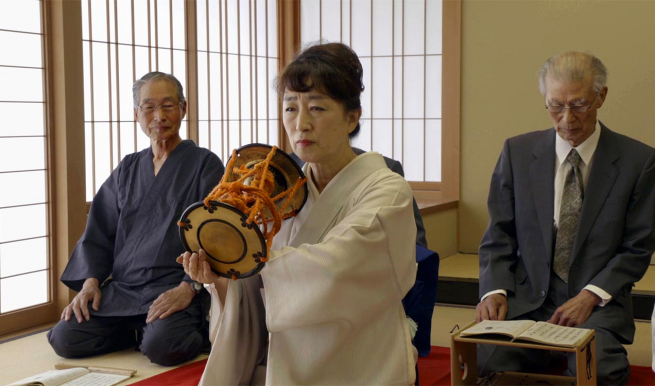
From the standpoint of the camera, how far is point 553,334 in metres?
2.66

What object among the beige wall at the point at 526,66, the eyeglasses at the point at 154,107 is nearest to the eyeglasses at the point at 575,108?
the eyeglasses at the point at 154,107

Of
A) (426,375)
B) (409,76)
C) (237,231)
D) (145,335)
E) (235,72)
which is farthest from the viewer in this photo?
(409,76)

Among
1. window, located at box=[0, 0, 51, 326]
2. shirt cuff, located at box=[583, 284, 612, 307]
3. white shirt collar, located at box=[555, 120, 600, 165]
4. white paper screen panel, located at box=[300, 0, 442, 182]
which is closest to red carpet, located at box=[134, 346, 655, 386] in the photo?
shirt cuff, located at box=[583, 284, 612, 307]

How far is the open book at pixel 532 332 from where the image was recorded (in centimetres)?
257

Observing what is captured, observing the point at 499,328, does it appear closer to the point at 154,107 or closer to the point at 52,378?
the point at 52,378

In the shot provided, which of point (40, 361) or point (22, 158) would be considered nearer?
point (40, 361)

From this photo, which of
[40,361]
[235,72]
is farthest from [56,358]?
[235,72]

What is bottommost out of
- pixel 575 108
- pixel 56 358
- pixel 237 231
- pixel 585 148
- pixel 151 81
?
pixel 56 358

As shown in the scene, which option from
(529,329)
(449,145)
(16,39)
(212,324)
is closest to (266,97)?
(449,145)

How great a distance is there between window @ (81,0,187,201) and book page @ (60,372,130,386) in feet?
5.43

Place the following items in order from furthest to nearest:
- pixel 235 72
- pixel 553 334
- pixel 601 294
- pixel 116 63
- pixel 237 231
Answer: pixel 235 72 → pixel 116 63 → pixel 601 294 → pixel 553 334 → pixel 237 231

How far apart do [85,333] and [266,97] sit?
10.3 ft

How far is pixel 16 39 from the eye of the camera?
13.4 feet

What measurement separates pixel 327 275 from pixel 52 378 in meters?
1.68
